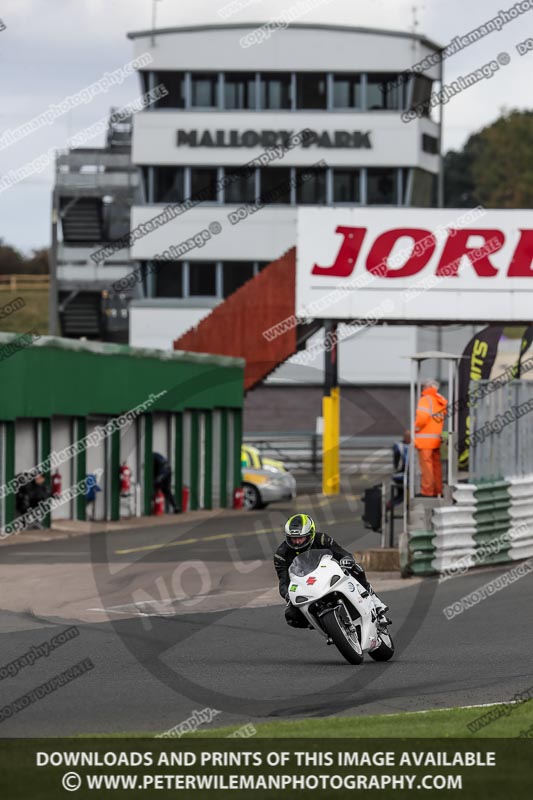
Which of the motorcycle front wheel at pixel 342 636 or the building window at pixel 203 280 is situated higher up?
the building window at pixel 203 280

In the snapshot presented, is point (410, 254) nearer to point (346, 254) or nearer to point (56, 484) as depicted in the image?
point (346, 254)

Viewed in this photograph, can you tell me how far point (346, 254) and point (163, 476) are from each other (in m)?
9.27

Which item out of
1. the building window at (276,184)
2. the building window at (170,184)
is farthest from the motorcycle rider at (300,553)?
the building window at (170,184)

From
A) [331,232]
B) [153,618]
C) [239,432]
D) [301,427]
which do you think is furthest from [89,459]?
[301,427]

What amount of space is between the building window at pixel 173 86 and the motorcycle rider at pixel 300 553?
52.5 metres

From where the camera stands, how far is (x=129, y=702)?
11.1 meters

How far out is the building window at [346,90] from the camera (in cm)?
6391

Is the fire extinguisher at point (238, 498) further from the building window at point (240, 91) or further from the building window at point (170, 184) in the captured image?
the building window at point (240, 91)

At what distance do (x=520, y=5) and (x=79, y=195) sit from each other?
26.2 metres

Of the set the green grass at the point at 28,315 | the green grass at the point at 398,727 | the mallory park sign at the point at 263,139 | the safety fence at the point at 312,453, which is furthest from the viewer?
the green grass at the point at 28,315

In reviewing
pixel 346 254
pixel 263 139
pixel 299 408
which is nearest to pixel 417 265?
pixel 346 254

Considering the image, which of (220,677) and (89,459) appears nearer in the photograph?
(220,677)

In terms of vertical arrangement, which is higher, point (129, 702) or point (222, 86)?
point (222, 86)
